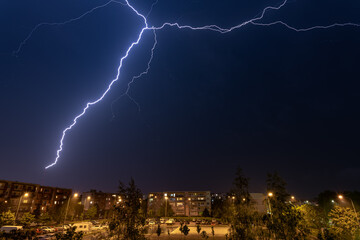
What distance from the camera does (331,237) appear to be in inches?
496

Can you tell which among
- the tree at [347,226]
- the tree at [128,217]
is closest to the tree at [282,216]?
the tree at [128,217]

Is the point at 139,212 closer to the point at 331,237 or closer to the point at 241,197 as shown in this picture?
the point at 241,197

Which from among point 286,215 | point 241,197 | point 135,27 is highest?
point 135,27

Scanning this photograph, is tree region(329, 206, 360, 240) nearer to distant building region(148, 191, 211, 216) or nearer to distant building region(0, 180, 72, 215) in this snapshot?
distant building region(0, 180, 72, 215)

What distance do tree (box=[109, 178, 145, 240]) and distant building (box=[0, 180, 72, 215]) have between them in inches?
1734

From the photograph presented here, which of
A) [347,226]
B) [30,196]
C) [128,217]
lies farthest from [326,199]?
[30,196]

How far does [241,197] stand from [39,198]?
224ft

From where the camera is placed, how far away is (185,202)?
328ft

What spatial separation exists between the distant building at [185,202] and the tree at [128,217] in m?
91.1

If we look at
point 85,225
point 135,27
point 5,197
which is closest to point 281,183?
point 85,225

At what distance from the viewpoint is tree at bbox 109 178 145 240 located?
38.7 ft

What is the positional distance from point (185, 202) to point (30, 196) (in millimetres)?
64445

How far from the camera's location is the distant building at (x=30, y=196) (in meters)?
50.6

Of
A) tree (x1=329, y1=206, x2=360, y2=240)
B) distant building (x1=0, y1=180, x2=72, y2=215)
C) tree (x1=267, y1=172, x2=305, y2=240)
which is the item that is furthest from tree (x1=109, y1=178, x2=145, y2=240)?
distant building (x1=0, y1=180, x2=72, y2=215)
